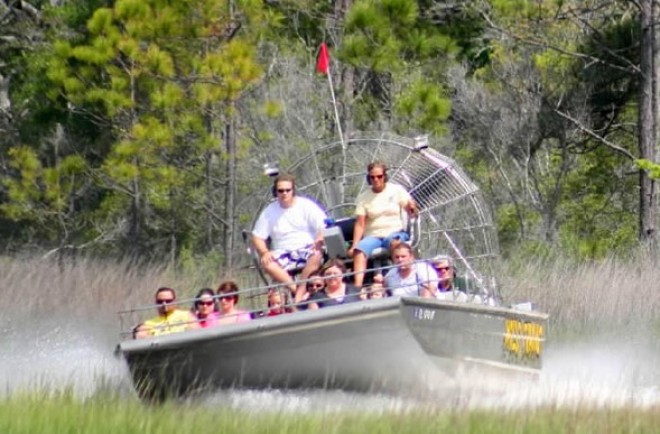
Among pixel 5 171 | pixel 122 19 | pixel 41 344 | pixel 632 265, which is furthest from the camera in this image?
pixel 5 171

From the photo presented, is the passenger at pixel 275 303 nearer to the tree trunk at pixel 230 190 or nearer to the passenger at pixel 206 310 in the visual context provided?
the passenger at pixel 206 310

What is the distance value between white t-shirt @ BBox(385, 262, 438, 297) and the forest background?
735 cm

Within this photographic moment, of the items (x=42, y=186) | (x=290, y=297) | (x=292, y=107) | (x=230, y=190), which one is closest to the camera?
(x=290, y=297)

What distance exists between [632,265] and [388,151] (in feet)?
14.1

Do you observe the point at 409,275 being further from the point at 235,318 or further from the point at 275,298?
the point at 235,318

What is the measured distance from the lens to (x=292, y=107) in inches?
1111

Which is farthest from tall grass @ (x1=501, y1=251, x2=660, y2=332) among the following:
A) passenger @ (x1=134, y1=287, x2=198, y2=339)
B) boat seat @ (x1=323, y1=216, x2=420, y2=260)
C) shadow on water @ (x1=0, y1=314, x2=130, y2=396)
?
passenger @ (x1=134, y1=287, x2=198, y2=339)

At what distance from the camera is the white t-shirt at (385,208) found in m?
14.6

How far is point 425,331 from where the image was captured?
13.0 m

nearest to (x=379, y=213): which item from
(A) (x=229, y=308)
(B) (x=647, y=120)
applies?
(A) (x=229, y=308)

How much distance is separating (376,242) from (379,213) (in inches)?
9.8

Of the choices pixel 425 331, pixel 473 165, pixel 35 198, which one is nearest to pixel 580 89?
pixel 473 165

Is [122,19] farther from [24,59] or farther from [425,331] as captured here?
[425,331]

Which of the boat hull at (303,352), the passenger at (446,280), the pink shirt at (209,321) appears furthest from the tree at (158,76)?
the boat hull at (303,352)
